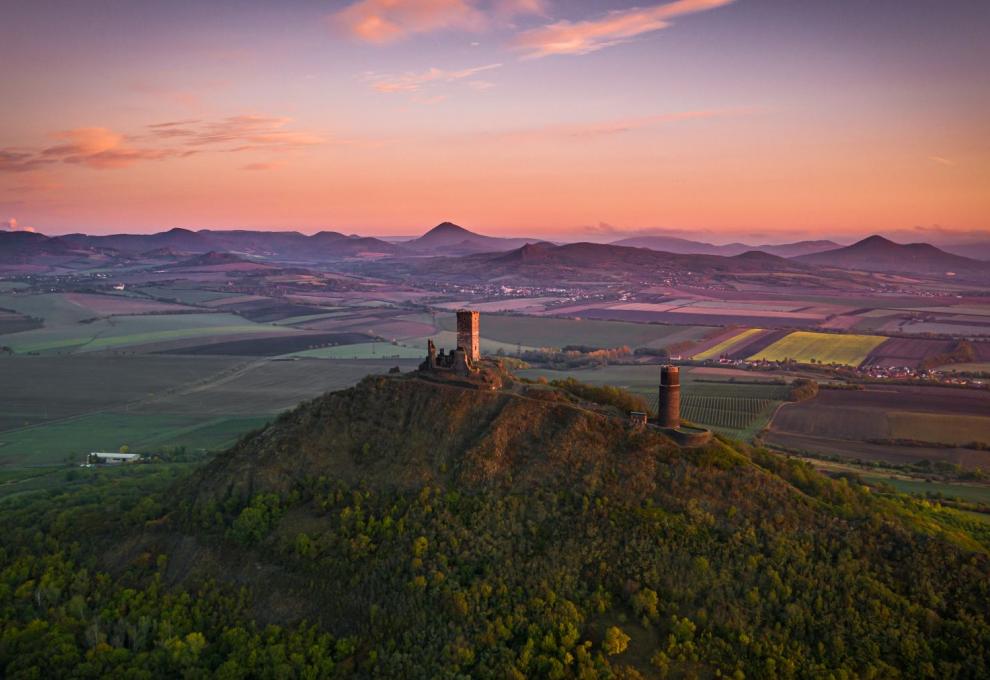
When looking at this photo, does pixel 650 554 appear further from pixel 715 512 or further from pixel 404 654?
pixel 404 654

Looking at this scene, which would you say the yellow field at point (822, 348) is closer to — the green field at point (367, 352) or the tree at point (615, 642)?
the green field at point (367, 352)

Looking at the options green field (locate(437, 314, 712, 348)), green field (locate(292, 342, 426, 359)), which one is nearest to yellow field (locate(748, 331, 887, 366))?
green field (locate(437, 314, 712, 348))

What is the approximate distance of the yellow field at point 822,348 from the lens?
4343 inches

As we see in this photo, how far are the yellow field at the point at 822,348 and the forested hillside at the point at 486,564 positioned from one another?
247 ft

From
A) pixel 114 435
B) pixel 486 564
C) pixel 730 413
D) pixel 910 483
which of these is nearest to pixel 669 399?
pixel 486 564

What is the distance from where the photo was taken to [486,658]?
27188mm

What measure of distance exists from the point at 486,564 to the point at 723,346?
10012 cm

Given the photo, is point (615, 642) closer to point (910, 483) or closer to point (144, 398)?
point (910, 483)

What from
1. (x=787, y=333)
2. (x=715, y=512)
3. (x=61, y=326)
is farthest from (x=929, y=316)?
(x=61, y=326)

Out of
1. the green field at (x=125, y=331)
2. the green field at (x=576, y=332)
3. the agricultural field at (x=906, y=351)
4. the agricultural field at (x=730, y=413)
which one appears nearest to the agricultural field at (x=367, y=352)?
the green field at (x=576, y=332)

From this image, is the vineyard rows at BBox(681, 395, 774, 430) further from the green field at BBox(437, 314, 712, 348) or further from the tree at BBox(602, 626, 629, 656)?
the tree at BBox(602, 626, 629, 656)

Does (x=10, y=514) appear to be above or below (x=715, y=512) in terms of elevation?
below

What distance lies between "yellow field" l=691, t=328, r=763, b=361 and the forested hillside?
249ft

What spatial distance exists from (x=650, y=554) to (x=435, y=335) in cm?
10735
